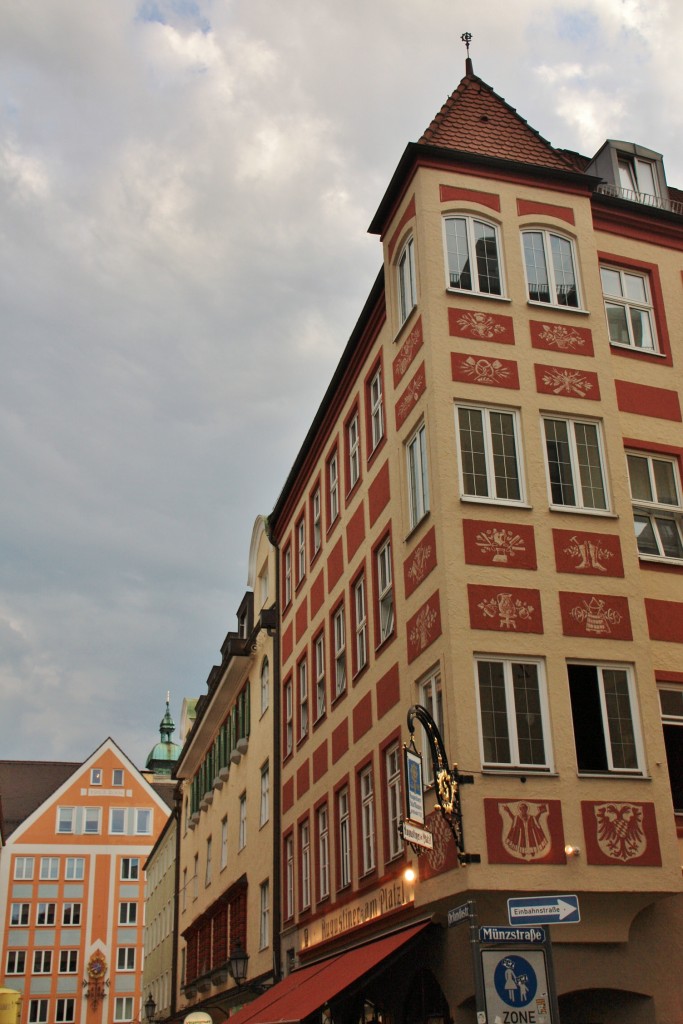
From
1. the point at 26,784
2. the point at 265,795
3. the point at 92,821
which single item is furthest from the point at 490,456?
the point at 26,784

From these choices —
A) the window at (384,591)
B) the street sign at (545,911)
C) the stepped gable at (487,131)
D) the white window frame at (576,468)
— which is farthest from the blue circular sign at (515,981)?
the stepped gable at (487,131)

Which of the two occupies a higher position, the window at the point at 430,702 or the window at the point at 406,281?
the window at the point at 406,281

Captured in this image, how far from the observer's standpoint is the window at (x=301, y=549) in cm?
2927

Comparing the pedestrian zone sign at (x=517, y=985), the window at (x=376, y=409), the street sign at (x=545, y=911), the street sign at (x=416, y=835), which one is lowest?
the pedestrian zone sign at (x=517, y=985)

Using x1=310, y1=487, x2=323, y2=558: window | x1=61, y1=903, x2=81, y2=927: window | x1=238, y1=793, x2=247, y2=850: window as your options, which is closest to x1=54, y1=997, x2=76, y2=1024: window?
x1=61, y1=903, x2=81, y2=927: window

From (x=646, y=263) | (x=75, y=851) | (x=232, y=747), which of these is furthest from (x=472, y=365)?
(x=75, y=851)

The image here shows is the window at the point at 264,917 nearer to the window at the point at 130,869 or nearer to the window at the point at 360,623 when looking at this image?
the window at the point at 360,623

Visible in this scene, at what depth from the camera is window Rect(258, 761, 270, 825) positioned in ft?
100

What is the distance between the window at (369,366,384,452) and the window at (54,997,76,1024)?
70144 millimetres

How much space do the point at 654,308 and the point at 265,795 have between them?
55.3ft

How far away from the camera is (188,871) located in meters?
46.8

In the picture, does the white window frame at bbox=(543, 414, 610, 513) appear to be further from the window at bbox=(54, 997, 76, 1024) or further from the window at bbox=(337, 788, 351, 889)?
the window at bbox=(54, 997, 76, 1024)

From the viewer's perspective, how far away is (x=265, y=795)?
31203 millimetres

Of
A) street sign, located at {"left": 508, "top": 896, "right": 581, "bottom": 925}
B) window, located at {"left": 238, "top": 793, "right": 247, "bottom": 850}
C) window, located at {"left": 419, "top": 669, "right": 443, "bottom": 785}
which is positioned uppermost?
window, located at {"left": 238, "top": 793, "right": 247, "bottom": 850}
